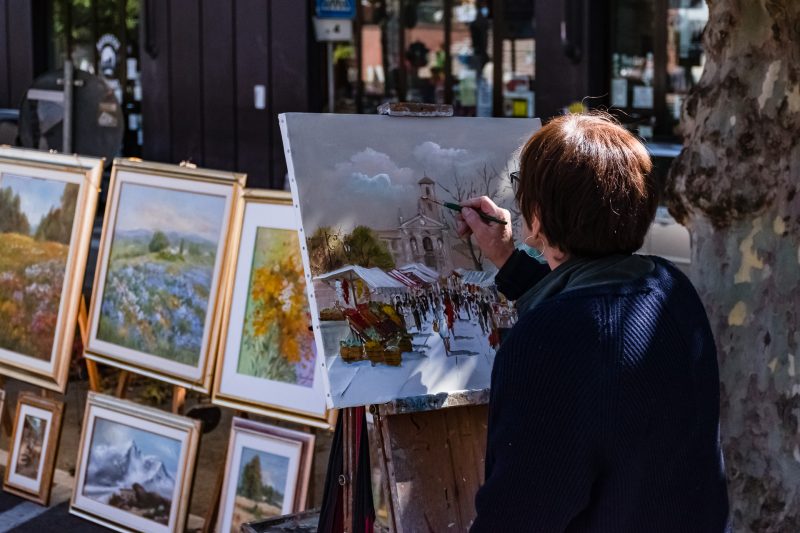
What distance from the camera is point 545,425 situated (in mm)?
1699

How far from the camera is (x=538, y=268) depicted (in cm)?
246

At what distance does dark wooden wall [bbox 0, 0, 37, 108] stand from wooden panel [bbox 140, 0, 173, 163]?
181 centimetres

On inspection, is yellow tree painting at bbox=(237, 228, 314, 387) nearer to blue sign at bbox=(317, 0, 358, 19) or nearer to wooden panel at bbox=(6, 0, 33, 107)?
blue sign at bbox=(317, 0, 358, 19)

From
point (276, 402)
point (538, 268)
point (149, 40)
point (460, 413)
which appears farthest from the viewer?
point (149, 40)

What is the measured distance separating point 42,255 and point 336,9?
18.0 ft

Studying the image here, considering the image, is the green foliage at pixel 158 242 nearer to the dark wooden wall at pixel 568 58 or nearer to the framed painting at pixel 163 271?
the framed painting at pixel 163 271

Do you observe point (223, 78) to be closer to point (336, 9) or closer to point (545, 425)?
point (336, 9)

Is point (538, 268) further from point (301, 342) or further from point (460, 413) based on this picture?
point (301, 342)

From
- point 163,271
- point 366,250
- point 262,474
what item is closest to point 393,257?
point 366,250

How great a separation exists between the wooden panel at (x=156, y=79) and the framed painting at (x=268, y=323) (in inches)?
293

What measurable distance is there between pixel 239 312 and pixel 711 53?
1691 mm

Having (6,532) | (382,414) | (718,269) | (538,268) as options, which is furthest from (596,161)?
(6,532)

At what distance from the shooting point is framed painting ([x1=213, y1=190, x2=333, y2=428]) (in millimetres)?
3740

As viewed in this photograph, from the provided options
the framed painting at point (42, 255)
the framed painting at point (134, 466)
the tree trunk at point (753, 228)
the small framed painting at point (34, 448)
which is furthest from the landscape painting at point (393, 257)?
the small framed painting at point (34, 448)
